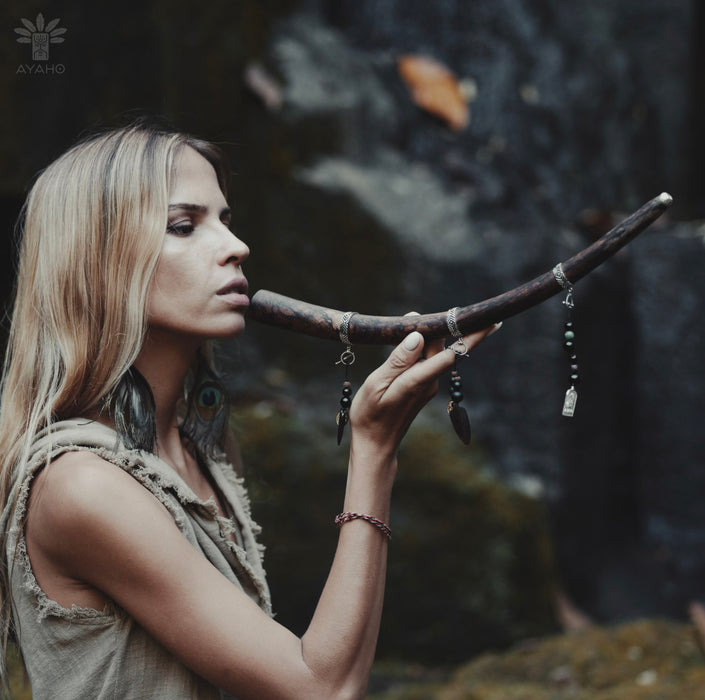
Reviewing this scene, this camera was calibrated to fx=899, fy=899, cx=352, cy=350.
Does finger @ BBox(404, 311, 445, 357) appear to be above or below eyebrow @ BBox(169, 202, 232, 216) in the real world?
below

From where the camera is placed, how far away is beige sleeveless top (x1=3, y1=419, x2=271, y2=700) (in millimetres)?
1839

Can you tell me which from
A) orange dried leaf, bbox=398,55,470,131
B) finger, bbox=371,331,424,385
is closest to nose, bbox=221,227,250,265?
finger, bbox=371,331,424,385

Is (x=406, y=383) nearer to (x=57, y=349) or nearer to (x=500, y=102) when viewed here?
(x=57, y=349)

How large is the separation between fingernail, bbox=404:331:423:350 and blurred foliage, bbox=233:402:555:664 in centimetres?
257

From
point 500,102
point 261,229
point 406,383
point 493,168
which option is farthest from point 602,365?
point 406,383

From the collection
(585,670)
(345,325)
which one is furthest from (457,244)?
(345,325)

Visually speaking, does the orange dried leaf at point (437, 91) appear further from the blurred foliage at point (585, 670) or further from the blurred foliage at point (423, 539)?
the blurred foliage at point (585, 670)

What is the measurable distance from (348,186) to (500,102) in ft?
5.07

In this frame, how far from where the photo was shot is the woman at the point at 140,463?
1.76 meters

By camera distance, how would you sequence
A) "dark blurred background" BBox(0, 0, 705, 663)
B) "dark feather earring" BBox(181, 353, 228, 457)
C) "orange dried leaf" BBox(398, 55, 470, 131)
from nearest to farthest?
"dark feather earring" BBox(181, 353, 228, 457), "dark blurred background" BBox(0, 0, 705, 663), "orange dried leaf" BBox(398, 55, 470, 131)

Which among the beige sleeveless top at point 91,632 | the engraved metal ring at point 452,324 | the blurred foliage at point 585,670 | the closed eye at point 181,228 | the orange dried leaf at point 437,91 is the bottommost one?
the blurred foliage at point 585,670

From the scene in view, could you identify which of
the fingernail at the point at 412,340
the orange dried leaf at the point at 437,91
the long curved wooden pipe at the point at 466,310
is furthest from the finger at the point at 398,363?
the orange dried leaf at the point at 437,91

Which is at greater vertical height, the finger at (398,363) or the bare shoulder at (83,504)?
the finger at (398,363)

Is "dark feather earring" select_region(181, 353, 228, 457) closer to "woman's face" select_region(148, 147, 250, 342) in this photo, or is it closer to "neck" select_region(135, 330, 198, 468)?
"neck" select_region(135, 330, 198, 468)
